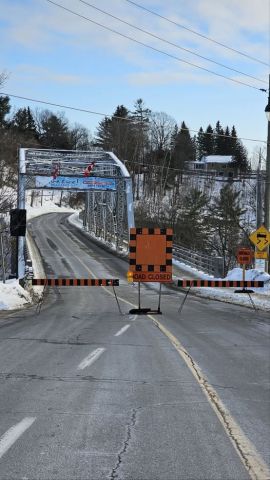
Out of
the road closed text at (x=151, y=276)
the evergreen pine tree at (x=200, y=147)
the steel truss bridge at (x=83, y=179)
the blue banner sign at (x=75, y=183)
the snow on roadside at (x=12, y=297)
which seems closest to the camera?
the road closed text at (x=151, y=276)

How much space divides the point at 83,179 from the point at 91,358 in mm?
36841

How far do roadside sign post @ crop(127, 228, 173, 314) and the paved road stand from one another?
3095mm

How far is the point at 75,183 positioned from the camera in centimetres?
4494

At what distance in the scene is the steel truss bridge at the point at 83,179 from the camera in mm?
43719

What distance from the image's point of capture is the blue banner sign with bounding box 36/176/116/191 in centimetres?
4397

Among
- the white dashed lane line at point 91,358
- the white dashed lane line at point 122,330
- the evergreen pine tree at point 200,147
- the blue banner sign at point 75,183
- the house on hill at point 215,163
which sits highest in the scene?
the evergreen pine tree at point 200,147

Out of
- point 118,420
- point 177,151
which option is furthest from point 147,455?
point 177,151

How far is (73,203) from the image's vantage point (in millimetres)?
135000

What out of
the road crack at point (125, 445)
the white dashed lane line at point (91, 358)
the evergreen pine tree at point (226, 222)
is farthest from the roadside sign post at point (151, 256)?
the evergreen pine tree at point (226, 222)

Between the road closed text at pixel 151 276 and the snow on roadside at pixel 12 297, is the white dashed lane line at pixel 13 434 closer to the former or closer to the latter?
the road closed text at pixel 151 276

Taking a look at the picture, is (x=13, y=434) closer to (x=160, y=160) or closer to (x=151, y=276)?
(x=151, y=276)

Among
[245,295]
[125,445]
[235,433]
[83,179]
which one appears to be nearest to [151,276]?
[245,295]

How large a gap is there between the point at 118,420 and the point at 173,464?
51.4 inches

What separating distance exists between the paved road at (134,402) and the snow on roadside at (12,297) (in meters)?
5.03
